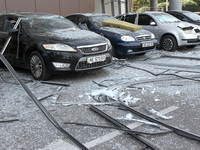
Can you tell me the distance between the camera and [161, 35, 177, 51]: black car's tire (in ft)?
32.5

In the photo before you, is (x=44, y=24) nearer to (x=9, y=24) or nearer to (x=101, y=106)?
(x=9, y=24)

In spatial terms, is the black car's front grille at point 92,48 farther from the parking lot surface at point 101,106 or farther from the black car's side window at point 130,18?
the black car's side window at point 130,18

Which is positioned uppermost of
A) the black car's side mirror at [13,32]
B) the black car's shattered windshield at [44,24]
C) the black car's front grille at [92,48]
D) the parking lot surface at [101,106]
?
the black car's shattered windshield at [44,24]

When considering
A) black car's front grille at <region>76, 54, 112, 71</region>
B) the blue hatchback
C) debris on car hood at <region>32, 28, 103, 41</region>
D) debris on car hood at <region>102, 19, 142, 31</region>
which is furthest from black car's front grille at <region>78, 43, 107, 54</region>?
debris on car hood at <region>102, 19, 142, 31</region>

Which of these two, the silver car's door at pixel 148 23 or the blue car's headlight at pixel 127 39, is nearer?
the blue car's headlight at pixel 127 39

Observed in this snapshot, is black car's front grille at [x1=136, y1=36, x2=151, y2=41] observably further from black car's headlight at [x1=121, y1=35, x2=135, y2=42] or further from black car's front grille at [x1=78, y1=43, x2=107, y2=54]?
black car's front grille at [x1=78, y1=43, x2=107, y2=54]

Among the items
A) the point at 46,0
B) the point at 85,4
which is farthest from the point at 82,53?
the point at 85,4

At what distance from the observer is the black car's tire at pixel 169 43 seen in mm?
9914

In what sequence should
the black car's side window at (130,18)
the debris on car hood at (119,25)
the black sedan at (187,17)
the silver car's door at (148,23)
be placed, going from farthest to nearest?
the black sedan at (187,17), the black car's side window at (130,18), the silver car's door at (148,23), the debris on car hood at (119,25)

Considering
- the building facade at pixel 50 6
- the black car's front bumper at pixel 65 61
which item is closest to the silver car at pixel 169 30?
the black car's front bumper at pixel 65 61

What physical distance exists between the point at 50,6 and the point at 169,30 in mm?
7686

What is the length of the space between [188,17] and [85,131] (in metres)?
10.4

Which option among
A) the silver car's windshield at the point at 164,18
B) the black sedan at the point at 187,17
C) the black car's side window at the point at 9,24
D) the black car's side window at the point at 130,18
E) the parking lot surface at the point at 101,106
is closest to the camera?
the parking lot surface at the point at 101,106

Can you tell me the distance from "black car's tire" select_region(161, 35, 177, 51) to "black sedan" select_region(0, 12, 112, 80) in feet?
14.6
